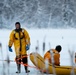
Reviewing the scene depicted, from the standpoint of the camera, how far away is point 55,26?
150ft

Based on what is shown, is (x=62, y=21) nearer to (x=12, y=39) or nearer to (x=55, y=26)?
(x=55, y=26)

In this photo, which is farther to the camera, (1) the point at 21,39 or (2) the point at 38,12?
(2) the point at 38,12

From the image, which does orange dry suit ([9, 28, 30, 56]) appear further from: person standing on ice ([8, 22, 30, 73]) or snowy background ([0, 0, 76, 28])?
snowy background ([0, 0, 76, 28])

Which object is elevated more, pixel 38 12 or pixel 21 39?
pixel 38 12

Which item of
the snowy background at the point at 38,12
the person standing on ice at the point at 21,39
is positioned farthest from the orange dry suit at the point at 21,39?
the snowy background at the point at 38,12

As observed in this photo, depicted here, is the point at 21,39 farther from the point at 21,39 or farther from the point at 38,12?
the point at 38,12

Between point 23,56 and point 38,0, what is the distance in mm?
45501

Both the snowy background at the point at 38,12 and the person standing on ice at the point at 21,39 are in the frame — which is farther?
the snowy background at the point at 38,12

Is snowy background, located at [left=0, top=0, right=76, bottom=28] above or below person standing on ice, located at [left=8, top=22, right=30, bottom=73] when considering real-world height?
above

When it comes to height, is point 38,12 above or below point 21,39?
above

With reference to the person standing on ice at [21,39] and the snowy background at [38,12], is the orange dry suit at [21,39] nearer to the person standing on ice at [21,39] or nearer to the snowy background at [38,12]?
the person standing on ice at [21,39]

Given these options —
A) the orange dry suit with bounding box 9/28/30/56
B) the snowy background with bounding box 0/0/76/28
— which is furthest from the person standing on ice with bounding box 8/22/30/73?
the snowy background with bounding box 0/0/76/28

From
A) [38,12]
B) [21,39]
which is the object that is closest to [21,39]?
[21,39]

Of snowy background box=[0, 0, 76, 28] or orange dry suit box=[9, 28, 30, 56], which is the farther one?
snowy background box=[0, 0, 76, 28]
